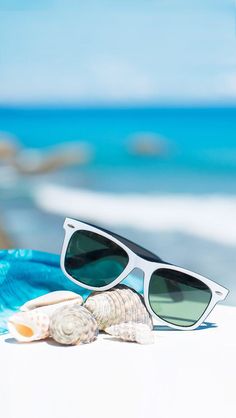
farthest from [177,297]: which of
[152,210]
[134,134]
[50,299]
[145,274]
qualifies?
[134,134]

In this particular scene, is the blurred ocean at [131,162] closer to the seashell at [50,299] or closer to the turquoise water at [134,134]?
the turquoise water at [134,134]

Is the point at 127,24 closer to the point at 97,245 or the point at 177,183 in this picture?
the point at 177,183

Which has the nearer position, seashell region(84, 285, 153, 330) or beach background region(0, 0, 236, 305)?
seashell region(84, 285, 153, 330)

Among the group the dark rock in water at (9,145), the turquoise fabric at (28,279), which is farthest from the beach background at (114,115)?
the turquoise fabric at (28,279)

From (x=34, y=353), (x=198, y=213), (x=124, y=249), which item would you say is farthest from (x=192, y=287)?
(x=198, y=213)

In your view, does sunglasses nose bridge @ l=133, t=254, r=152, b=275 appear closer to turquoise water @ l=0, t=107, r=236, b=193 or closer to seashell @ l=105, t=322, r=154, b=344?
seashell @ l=105, t=322, r=154, b=344

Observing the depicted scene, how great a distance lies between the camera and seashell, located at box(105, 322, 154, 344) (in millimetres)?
878

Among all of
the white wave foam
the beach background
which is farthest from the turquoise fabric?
the beach background

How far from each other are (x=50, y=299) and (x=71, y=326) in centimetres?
8

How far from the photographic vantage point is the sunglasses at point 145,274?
908mm

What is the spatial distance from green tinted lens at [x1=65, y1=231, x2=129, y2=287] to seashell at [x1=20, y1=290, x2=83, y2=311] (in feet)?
0.08

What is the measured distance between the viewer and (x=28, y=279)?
3.24 ft

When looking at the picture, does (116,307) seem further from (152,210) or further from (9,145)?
(9,145)

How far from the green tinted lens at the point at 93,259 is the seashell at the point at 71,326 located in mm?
79
